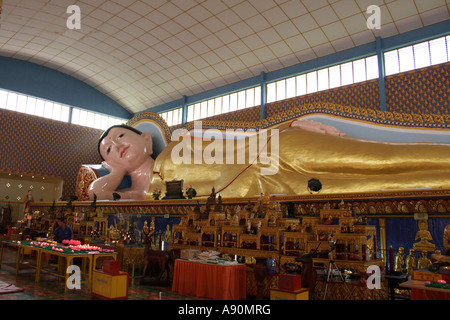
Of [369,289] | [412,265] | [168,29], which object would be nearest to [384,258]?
[412,265]

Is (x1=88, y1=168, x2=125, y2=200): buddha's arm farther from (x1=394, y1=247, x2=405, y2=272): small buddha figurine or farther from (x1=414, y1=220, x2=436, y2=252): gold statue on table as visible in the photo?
(x1=414, y1=220, x2=436, y2=252): gold statue on table

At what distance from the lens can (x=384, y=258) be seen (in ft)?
17.5

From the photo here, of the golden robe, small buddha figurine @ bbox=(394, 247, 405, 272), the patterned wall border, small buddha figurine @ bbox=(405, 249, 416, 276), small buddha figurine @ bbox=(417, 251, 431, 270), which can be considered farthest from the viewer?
the patterned wall border

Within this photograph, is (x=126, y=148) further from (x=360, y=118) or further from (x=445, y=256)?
(x=445, y=256)

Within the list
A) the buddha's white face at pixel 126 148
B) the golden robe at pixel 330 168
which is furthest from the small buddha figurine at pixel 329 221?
the buddha's white face at pixel 126 148

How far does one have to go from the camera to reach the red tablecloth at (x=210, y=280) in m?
4.65

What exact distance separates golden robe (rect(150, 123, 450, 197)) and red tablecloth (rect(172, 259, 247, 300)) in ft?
9.44

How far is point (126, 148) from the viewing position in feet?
39.8

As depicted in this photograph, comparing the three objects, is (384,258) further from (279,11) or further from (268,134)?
(279,11)

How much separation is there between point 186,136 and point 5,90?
8.79 m

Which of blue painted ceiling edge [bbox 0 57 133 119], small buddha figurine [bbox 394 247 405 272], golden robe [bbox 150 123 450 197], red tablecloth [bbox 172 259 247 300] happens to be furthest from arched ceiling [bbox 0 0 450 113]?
red tablecloth [bbox 172 259 247 300]

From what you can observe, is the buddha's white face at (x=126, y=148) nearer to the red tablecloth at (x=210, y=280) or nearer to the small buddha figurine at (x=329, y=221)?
the red tablecloth at (x=210, y=280)

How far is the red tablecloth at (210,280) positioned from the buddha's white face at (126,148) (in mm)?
7282

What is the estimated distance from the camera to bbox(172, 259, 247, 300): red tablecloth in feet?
15.3
